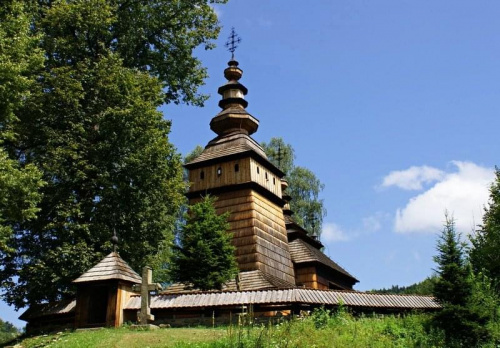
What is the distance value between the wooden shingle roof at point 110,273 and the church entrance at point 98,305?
1.79 feet

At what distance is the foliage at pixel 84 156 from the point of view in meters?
19.3

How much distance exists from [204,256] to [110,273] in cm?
502

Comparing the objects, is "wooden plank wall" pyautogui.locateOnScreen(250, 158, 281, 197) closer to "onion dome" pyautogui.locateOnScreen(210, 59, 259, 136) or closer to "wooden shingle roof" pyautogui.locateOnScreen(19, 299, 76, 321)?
"onion dome" pyautogui.locateOnScreen(210, 59, 259, 136)

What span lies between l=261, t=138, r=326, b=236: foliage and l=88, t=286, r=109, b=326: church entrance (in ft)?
85.4

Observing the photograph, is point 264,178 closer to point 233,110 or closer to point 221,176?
point 221,176

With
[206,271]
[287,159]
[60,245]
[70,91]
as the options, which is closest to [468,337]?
[206,271]

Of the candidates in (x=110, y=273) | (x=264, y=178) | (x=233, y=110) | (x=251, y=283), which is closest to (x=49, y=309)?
(x=110, y=273)

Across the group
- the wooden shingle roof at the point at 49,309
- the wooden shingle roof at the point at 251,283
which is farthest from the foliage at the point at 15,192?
the wooden shingle roof at the point at 251,283

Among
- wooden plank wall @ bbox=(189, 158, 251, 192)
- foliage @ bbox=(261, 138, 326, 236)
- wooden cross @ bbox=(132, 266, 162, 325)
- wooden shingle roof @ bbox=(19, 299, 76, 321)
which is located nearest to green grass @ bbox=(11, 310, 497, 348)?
wooden cross @ bbox=(132, 266, 162, 325)

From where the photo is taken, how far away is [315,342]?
11172 mm

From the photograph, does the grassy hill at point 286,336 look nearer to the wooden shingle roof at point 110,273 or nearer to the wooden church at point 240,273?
the wooden church at point 240,273

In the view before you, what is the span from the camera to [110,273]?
15633 mm

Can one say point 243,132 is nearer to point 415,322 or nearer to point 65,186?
point 65,186

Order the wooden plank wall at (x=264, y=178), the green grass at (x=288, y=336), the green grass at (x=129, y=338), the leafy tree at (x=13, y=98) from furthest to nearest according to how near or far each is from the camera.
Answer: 1. the wooden plank wall at (x=264, y=178)
2. the leafy tree at (x=13, y=98)
3. the green grass at (x=129, y=338)
4. the green grass at (x=288, y=336)
